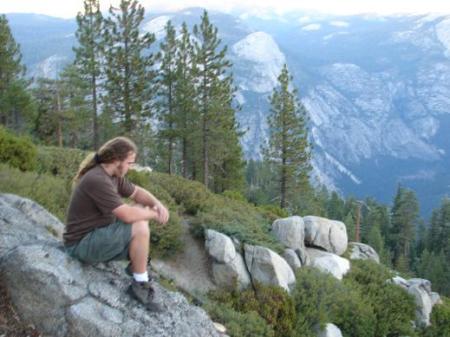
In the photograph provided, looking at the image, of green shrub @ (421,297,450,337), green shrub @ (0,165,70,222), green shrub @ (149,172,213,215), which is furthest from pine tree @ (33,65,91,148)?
green shrub @ (421,297,450,337)

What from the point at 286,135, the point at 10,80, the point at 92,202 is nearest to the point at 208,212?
the point at 92,202

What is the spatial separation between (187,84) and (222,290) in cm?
2242

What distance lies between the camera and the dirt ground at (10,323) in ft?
16.9

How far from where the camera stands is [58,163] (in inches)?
547

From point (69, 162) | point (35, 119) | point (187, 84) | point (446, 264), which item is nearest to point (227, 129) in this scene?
point (187, 84)

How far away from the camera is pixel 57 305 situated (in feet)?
17.5

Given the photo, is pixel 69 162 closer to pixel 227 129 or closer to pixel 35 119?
pixel 227 129

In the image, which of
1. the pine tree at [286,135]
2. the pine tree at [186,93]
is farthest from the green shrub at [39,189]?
the pine tree at [286,135]

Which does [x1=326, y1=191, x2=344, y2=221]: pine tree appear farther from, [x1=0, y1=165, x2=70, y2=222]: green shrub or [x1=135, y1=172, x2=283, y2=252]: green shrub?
[x1=0, y1=165, x2=70, y2=222]: green shrub

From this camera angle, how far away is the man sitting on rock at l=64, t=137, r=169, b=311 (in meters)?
5.28

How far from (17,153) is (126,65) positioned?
18.9 m

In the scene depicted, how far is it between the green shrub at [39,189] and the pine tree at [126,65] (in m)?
18.9

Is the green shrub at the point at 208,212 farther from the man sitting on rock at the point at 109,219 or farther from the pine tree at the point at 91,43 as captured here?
the pine tree at the point at 91,43

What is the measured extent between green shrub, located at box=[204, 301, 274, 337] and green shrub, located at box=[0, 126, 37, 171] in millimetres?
6229
